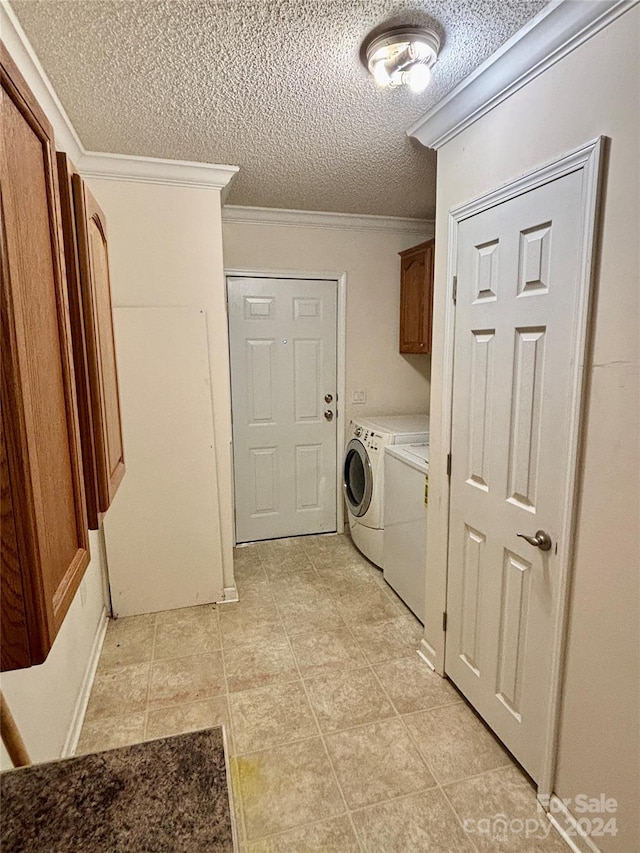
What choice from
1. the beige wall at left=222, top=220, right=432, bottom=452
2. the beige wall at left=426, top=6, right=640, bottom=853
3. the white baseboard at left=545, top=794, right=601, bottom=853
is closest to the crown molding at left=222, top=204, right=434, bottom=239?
the beige wall at left=222, top=220, right=432, bottom=452

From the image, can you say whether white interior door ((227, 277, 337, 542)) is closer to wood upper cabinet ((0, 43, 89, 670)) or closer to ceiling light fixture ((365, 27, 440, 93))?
ceiling light fixture ((365, 27, 440, 93))

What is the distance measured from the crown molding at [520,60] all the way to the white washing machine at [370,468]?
1.61 metres

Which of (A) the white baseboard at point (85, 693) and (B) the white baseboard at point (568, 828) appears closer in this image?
(B) the white baseboard at point (568, 828)

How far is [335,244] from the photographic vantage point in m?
3.38

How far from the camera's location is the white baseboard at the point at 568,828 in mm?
1369

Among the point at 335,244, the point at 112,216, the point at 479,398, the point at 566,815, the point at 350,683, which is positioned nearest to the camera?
the point at 566,815

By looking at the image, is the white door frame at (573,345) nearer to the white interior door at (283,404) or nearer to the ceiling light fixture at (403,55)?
the ceiling light fixture at (403,55)

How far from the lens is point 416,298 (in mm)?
3324

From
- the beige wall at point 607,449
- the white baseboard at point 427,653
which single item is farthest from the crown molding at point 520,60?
the white baseboard at point 427,653

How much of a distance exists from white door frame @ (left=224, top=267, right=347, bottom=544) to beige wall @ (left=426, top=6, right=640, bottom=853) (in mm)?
1977

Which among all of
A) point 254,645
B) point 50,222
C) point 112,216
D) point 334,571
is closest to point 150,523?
point 254,645

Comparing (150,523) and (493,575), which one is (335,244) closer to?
(150,523)

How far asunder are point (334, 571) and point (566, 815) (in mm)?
1847

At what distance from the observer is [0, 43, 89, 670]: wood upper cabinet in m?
0.63
